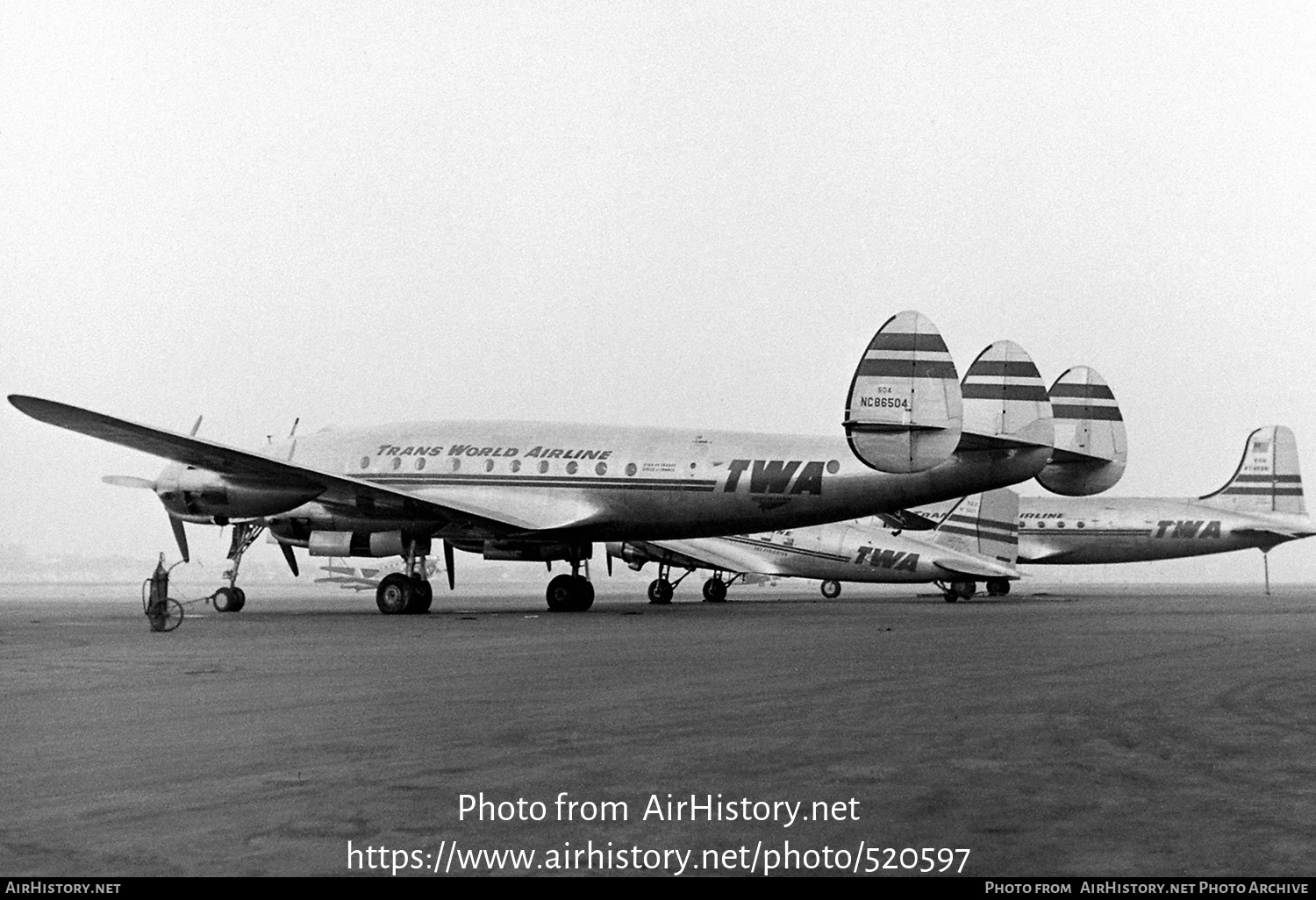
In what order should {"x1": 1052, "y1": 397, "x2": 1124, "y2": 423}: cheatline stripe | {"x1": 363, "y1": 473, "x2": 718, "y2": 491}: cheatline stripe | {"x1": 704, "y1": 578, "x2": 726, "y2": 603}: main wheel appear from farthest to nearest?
{"x1": 704, "y1": 578, "x2": 726, "y2": 603}: main wheel → {"x1": 1052, "y1": 397, "x2": 1124, "y2": 423}: cheatline stripe → {"x1": 363, "y1": 473, "x2": 718, "y2": 491}: cheatline stripe

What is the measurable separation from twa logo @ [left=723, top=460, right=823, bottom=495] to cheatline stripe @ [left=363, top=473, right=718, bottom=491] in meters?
0.59

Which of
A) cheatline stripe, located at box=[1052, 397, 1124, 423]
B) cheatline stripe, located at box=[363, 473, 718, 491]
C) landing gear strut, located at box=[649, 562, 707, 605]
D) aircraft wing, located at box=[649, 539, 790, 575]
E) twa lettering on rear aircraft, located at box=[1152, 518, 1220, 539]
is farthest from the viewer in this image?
twa lettering on rear aircraft, located at box=[1152, 518, 1220, 539]

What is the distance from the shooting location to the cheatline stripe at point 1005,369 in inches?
1080

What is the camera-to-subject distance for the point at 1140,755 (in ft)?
27.9

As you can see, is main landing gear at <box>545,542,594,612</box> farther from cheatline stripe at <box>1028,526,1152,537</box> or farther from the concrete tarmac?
cheatline stripe at <box>1028,526,1152,537</box>

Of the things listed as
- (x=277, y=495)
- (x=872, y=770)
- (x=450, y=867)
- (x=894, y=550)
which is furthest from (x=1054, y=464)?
(x=450, y=867)

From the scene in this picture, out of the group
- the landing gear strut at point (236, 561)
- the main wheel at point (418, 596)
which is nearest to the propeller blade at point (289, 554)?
the landing gear strut at point (236, 561)

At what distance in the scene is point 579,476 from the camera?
29.7 meters

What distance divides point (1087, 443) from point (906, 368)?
7.06 m

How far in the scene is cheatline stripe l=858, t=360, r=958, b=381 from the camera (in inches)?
986

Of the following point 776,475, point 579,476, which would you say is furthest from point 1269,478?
point 579,476

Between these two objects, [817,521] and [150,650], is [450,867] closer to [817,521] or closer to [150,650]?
[150,650]

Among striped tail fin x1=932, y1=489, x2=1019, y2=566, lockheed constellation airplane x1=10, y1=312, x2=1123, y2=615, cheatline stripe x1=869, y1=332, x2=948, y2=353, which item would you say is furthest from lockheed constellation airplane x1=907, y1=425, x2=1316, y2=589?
cheatline stripe x1=869, y1=332, x2=948, y2=353

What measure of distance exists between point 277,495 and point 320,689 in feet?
54.4
